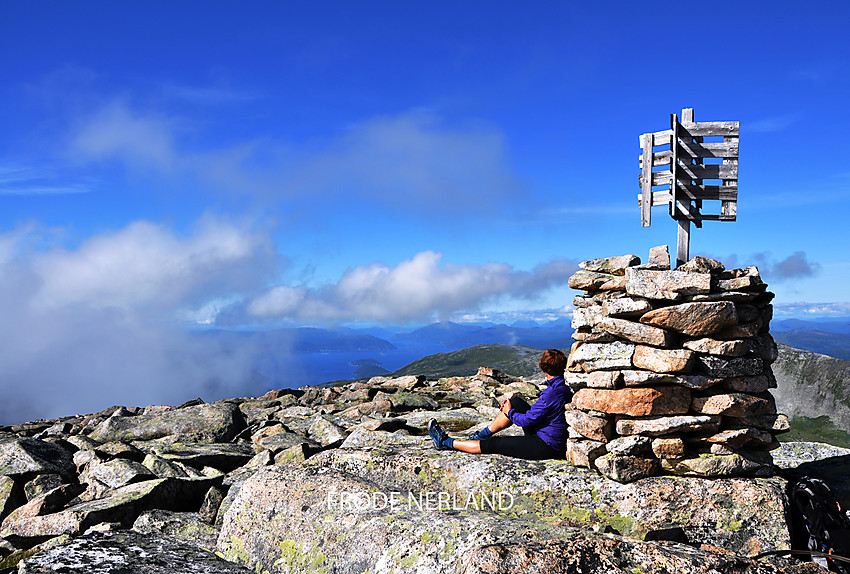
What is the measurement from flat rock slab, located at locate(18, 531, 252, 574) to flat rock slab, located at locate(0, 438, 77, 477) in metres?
8.79

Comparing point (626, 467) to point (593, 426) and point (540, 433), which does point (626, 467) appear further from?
point (540, 433)

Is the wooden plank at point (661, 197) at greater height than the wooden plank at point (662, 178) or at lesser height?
lesser

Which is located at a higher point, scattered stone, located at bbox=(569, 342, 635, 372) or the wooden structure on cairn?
the wooden structure on cairn

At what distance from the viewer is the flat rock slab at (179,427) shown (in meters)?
24.3

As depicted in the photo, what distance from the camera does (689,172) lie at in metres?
14.0

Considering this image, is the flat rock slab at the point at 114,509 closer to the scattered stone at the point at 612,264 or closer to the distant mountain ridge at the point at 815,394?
the scattered stone at the point at 612,264

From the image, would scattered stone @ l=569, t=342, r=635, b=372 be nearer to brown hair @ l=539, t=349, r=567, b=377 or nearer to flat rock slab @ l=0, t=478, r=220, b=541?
brown hair @ l=539, t=349, r=567, b=377

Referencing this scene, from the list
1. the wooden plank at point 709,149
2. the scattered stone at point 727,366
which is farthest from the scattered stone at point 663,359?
the wooden plank at point 709,149

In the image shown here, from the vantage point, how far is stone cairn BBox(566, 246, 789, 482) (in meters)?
12.7

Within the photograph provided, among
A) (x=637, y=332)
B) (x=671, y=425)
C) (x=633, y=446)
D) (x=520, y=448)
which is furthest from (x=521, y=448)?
(x=637, y=332)

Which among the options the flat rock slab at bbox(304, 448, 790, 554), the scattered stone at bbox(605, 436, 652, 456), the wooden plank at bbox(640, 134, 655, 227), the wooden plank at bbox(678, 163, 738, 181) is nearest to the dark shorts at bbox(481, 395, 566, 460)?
the flat rock slab at bbox(304, 448, 790, 554)

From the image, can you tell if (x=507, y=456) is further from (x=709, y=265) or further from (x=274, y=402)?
(x=274, y=402)

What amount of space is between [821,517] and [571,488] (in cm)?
476

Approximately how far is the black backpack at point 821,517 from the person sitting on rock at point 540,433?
518 cm
